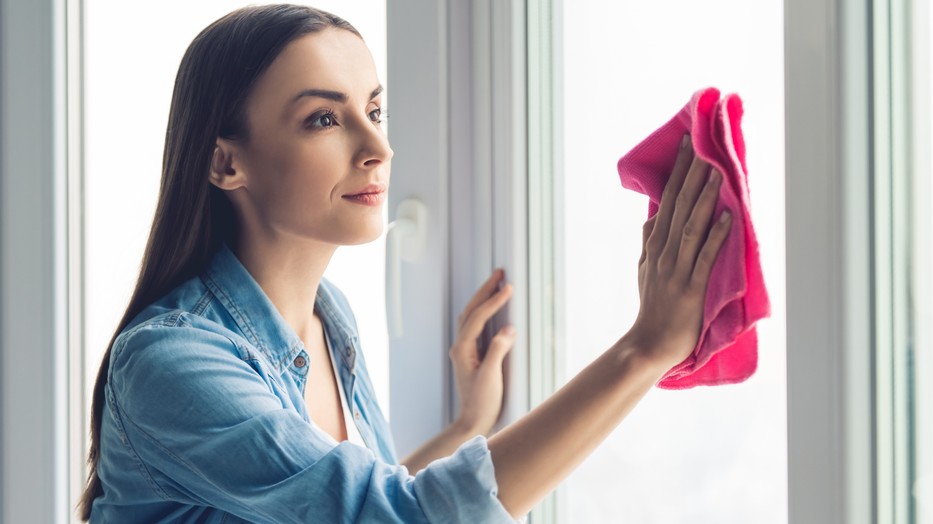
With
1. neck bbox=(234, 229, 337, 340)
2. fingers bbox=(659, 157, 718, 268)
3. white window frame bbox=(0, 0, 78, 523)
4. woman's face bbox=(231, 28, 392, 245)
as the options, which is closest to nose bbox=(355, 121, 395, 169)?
woman's face bbox=(231, 28, 392, 245)

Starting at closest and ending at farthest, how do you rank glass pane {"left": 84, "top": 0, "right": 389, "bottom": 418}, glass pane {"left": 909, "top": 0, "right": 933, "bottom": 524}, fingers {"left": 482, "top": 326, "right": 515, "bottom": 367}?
glass pane {"left": 909, "top": 0, "right": 933, "bottom": 524}, fingers {"left": 482, "top": 326, "right": 515, "bottom": 367}, glass pane {"left": 84, "top": 0, "right": 389, "bottom": 418}

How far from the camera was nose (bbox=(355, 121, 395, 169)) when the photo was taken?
88cm

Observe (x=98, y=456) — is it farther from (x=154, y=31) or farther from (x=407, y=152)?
(x=154, y=31)

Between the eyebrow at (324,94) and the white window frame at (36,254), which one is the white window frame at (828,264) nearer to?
the eyebrow at (324,94)

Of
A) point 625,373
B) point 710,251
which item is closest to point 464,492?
point 625,373

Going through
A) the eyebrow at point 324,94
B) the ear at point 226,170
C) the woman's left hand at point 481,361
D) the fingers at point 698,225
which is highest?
the eyebrow at point 324,94

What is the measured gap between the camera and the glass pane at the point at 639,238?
0.73 metres

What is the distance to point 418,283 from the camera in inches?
43.3

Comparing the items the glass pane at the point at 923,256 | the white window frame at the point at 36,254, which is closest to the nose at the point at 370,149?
the glass pane at the point at 923,256

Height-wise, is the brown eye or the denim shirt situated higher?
the brown eye

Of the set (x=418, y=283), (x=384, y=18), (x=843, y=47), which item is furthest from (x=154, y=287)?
(x=843, y=47)

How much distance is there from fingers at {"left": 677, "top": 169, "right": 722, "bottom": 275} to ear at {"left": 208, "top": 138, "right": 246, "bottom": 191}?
0.46 m

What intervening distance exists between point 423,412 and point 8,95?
82 centimetres

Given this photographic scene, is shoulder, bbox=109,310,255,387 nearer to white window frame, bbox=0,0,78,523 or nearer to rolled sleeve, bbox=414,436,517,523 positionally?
rolled sleeve, bbox=414,436,517,523
